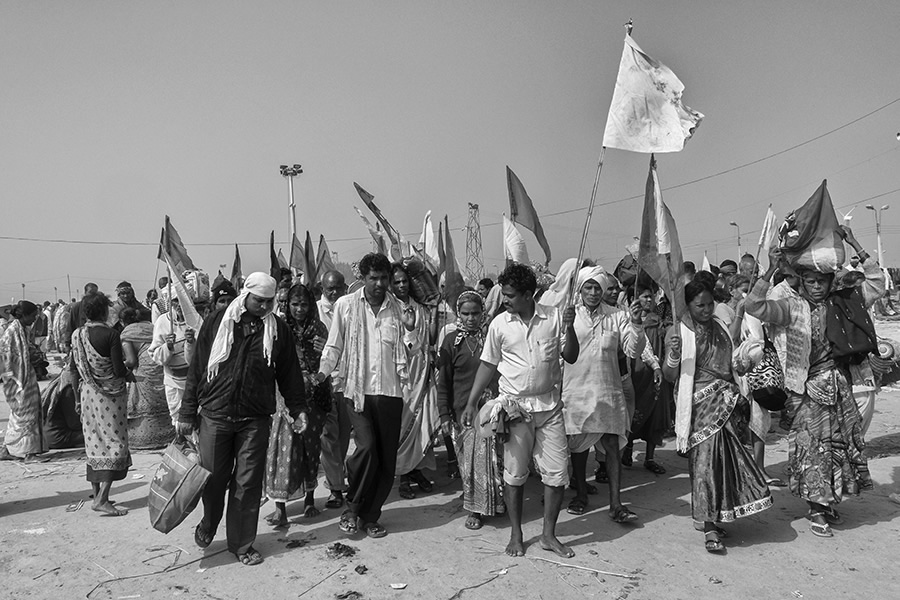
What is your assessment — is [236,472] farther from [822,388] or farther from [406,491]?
[822,388]

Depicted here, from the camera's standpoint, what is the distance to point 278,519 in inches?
206

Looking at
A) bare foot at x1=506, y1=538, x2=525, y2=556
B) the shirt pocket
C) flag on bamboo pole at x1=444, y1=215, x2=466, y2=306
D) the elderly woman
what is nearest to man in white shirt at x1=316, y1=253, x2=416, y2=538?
bare foot at x1=506, y1=538, x2=525, y2=556

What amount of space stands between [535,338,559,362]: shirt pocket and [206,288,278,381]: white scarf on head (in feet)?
6.11

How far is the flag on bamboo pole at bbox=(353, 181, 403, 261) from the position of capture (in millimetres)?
8320

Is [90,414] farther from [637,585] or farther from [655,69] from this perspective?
[655,69]

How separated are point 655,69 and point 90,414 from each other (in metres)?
5.45

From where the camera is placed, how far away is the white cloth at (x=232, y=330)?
4.48 m

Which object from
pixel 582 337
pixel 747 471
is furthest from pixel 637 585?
pixel 582 337

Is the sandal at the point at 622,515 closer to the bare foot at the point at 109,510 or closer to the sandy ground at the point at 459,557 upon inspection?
the sandy ground at the point at 459,557

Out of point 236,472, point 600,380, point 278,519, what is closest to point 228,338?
point 236,472

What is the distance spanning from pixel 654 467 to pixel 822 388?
217 centimetres

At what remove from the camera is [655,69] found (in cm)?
483

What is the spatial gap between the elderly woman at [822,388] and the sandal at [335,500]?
366cm

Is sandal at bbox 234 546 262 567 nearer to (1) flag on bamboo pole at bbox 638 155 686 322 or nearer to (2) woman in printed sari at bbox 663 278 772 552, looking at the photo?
(2) woman in printed sari at bbox 663 278 772 552
